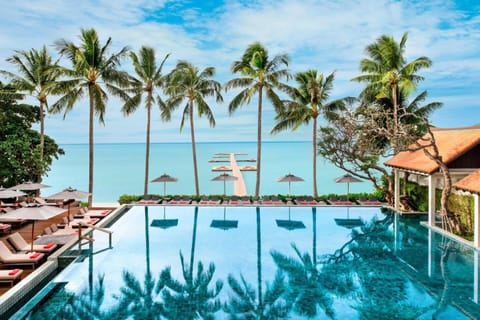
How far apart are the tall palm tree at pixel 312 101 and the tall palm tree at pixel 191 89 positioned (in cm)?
463

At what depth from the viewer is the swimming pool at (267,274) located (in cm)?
851

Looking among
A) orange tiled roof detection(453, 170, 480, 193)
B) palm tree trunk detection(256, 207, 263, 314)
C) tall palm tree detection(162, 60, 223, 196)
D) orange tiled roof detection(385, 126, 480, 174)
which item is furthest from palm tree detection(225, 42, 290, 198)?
orange tiled roof detection(453, 170, 480, 193)

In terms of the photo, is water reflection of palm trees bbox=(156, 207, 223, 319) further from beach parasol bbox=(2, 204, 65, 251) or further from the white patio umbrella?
the white patio umbrella

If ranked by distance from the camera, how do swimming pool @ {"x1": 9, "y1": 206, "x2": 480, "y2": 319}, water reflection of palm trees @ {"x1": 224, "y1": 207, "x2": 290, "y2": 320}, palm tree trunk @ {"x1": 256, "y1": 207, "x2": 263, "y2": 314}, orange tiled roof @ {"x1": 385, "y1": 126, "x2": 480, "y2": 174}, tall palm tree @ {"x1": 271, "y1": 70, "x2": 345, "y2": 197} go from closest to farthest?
water reflection of palm trees @ {"x1": 224, "y1": 207, "x2": 290, "y2": 320}
swimming pool @ {"x1": 9, "y1": 206, "x2": 480, "y2": 319}
palm tree trunk @ {"x1": 256, "y1": 207, "x2": 263, "y2": 314}
orange tiled roof @ {"x1": 385, "y1": 126, "x2": 480, "y2": 174}
tall palm tree @ {"x1": 271, "y1": 70, "x2": 345, "y2": 197}

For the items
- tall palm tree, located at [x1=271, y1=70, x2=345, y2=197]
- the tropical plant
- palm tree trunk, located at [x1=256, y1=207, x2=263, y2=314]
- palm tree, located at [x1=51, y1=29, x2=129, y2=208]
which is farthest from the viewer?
tall palm tree, located at [x1=271, y1=70, x2=345, y2=197]

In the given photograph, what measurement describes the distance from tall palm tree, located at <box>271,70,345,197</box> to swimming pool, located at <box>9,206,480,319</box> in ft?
29.1

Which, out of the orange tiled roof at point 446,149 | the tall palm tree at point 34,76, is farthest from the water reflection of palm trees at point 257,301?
the tall palm tree at point 34,76

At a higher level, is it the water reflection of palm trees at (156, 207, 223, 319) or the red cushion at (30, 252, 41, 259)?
the red cushion at (30, 252, 41, 259)

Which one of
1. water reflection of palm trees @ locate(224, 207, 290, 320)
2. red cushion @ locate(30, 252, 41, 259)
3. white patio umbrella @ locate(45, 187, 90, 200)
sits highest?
white patio umbrella @ locate(45, 187, 90, 200)

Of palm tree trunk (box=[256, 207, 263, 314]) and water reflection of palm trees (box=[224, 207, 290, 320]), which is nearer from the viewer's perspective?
water reflection of palm trees (box=[224, 207, 290, 320])

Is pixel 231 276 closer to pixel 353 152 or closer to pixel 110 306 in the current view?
pixel 110 306

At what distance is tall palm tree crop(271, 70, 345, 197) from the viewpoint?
2356cm

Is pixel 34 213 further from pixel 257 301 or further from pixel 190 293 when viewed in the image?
pixel 257 301

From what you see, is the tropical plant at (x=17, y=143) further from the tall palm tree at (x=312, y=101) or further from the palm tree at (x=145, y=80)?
the tall palm tree at (x=312, y=101)
